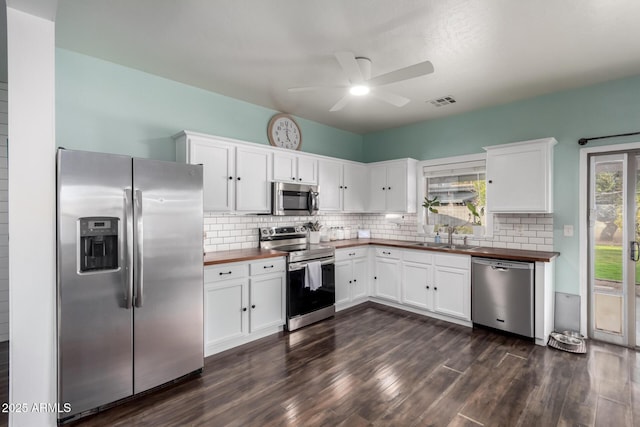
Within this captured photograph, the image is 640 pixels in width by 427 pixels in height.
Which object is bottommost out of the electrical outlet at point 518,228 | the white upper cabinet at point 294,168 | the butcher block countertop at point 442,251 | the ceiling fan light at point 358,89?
the butcher block countertop at point 442,251

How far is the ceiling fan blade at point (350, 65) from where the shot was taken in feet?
7.67

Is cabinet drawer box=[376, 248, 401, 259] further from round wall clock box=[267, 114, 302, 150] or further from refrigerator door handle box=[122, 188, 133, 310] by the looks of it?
refrigerator door handle box=[122, 188, 133, 310]

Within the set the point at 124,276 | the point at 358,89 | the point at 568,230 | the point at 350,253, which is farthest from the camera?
the point at 350,253

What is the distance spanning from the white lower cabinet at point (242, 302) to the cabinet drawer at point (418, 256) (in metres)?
1.80

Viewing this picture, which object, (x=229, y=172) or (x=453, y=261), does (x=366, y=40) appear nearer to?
(x=229, y=172)

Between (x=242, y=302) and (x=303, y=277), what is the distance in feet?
2.70

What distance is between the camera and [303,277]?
377 centimetres

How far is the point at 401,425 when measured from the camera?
207cm

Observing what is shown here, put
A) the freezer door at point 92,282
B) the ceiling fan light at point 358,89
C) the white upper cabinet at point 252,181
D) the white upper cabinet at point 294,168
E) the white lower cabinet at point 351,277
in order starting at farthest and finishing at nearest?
1. the white lower cabinet at point 351,277
2. the white upper cabinet at point 294,168
3. the white upper cabinet at point 252,181
4. the ceiling fan light at point 358,89
5. the freezer door at point 92,282

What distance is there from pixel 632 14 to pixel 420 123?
9.31 ft

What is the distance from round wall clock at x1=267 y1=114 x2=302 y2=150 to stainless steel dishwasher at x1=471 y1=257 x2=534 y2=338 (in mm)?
2904

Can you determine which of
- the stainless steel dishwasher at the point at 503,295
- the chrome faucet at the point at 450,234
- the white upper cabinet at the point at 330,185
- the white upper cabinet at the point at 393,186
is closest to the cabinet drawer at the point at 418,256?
the chrome faucet at the point at 450,234

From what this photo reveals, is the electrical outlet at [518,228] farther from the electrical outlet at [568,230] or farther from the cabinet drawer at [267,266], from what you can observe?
the cabinet drawer at [267,266]

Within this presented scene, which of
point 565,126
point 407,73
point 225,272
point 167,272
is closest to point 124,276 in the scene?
point 167,272
